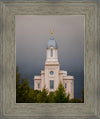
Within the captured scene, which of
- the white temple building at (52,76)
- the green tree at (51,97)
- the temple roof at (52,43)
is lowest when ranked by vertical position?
the green tree at (51,97)

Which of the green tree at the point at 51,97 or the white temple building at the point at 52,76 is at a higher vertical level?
the white temple building at the point at 52,76

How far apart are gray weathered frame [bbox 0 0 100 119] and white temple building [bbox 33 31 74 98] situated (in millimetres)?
155

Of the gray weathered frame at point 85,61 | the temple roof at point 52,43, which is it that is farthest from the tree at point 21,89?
the temple roof at point 52,43

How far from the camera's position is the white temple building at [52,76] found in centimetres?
193

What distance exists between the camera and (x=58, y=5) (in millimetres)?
1859

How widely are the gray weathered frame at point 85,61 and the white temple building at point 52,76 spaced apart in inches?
6.1

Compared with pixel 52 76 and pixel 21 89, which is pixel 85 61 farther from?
pixel 21 89

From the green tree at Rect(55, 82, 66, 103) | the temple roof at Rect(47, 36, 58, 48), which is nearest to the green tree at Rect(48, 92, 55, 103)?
the green tree at Rect(55, 82, 66, 103)

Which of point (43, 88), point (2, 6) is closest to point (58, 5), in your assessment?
point (2, 6)

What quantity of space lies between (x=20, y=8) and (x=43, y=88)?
30.8 inches

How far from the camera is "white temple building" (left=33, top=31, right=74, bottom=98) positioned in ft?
6.33

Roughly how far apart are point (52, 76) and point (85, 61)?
34cm

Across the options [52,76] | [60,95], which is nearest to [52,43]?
[52,76]

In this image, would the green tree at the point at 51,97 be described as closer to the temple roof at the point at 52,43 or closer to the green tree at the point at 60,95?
the green tree at the point at 60,95
